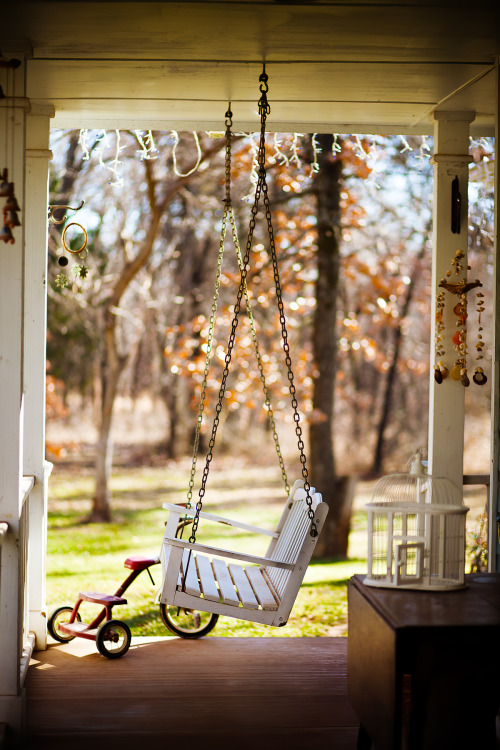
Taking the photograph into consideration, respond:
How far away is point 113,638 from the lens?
4.25 m

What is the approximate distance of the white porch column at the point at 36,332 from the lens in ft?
13.7

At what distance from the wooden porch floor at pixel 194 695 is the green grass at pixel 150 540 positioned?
167 cm

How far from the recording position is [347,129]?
447 cm

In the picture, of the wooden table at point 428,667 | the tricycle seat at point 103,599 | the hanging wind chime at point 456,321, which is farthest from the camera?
the tricycle seat at point 103,599

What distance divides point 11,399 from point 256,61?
5.60 feet

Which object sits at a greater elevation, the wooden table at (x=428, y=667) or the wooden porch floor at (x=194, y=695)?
the wooden table at (x=428, y=667)

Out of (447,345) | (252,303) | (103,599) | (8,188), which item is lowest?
(103,599)

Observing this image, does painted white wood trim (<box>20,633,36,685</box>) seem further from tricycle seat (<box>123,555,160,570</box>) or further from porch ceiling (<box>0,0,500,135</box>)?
porch ceiling (<box>0,0,500,135</box>)

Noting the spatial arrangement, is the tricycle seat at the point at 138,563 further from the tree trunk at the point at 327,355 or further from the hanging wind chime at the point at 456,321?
the tree trunk at the point at 327,355

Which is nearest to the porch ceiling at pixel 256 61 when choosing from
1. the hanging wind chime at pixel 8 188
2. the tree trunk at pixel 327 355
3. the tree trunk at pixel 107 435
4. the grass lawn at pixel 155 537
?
the hanging wind chime at pixel 8 188

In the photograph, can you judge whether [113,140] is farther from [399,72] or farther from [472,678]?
[472,678]

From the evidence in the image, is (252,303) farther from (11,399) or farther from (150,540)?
(11,399)

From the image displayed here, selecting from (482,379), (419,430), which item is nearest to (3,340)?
(482,379)

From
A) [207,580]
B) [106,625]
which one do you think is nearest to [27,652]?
[106,625]
